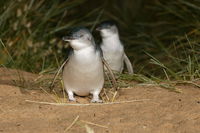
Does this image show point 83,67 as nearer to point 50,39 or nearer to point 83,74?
point 83,74

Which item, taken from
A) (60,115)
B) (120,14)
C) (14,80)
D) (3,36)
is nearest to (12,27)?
(3,36)

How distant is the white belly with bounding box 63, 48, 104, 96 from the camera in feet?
15.1

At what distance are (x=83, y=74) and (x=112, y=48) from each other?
162 centimetres

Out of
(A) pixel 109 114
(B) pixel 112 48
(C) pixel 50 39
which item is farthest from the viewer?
(C) pixel 50 39

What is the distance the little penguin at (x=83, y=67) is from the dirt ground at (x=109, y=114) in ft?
0.54

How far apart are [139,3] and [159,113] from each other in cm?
706

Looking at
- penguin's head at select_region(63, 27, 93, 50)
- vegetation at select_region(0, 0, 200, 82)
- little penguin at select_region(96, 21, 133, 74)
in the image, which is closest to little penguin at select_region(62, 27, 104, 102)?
penguin's head at select_region(63, 27, 93, 50)

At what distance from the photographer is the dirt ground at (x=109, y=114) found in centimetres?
Result: 388

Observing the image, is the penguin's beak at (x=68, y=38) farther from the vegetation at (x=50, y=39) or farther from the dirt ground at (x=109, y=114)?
the vegetation at (x=50, y=39)

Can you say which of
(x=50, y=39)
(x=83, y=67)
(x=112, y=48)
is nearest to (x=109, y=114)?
(x=83, y=67)

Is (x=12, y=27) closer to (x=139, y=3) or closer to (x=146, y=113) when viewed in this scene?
(x=146, y=113)

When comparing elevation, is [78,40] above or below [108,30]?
above

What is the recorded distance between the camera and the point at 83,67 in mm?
4609

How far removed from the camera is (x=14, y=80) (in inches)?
207
